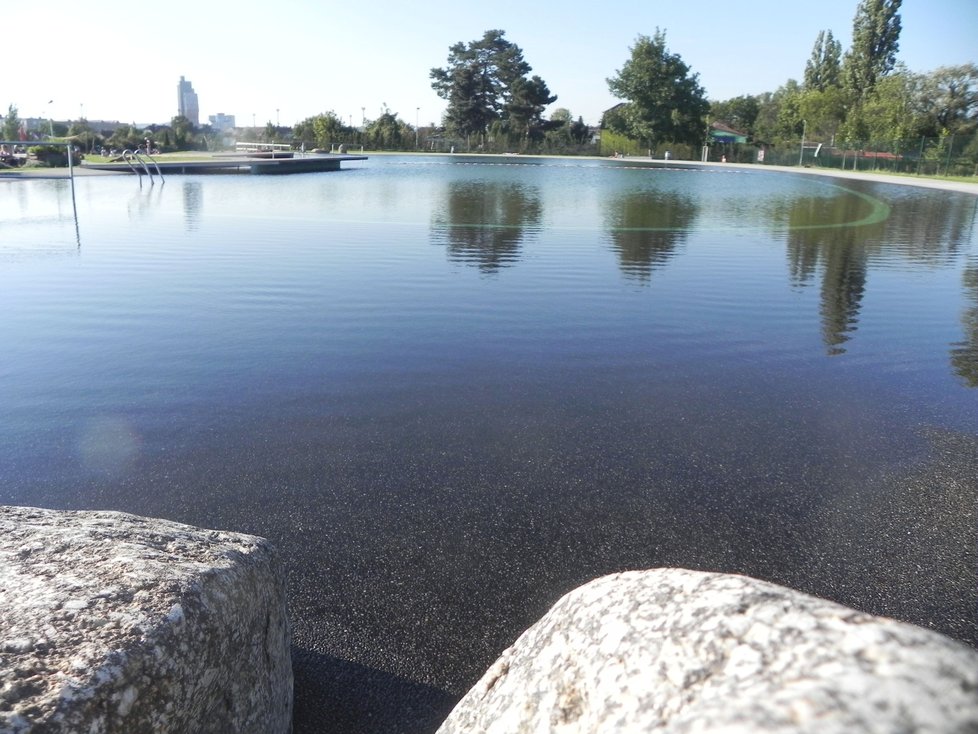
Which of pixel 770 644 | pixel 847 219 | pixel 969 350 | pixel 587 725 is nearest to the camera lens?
pixel 770 644

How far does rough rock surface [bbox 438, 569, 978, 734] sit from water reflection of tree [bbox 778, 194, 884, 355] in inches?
260

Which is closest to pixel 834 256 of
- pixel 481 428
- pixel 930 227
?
pixel 930 227

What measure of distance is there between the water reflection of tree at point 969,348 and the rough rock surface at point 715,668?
6.23 meters

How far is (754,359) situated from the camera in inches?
295

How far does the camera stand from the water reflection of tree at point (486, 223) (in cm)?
1362

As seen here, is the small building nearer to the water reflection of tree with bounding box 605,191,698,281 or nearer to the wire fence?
the wire fence

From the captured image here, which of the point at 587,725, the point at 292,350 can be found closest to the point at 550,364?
the point at 292,350

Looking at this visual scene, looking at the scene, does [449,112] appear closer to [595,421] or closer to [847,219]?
[847,219]

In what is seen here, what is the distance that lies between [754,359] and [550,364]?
197 centimetres

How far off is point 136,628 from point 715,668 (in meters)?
1.43

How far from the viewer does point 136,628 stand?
202 cm

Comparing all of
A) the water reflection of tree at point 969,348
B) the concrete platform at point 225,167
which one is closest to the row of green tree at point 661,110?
the concrete platform at point 225,167

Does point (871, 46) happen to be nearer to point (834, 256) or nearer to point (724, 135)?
point (724, 135)

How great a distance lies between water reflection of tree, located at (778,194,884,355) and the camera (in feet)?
Result: 30.3
